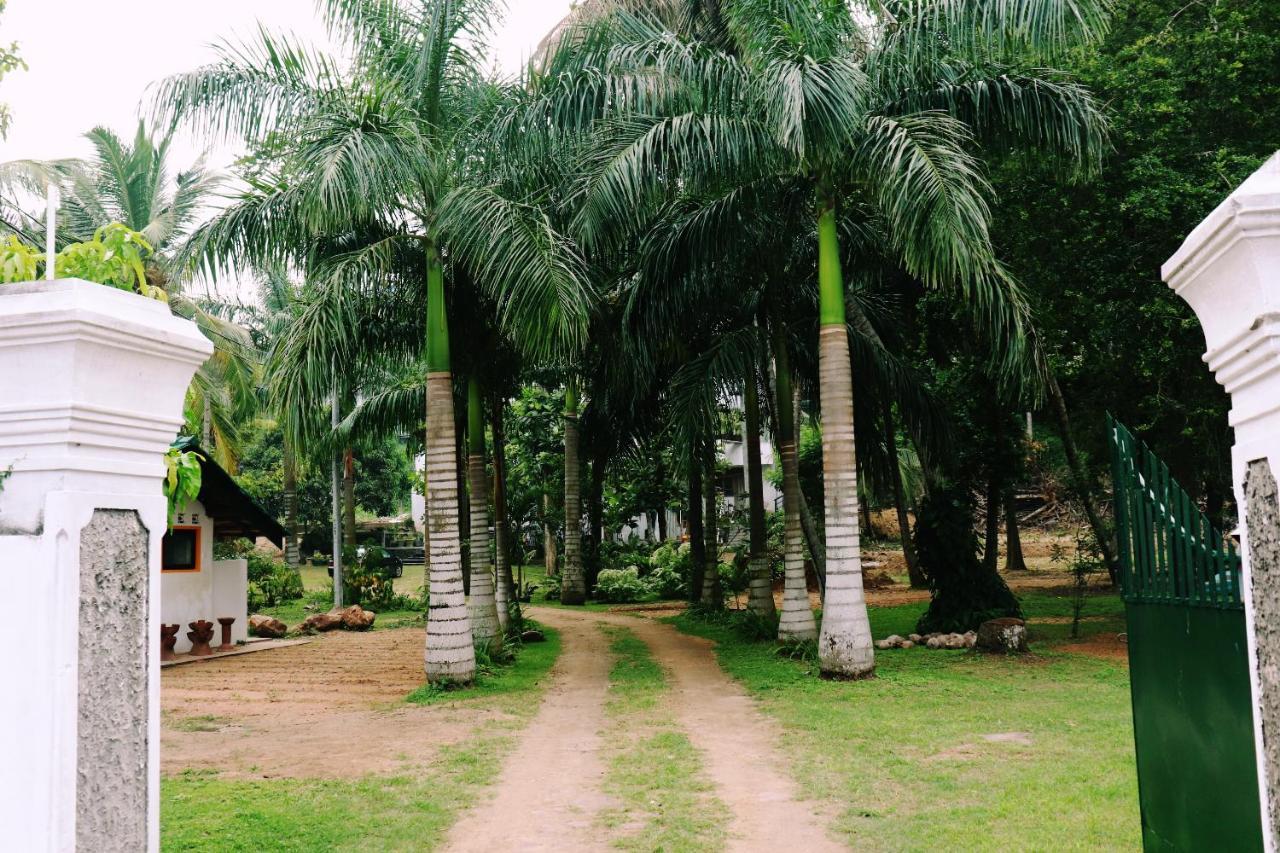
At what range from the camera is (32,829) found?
2.88 meters

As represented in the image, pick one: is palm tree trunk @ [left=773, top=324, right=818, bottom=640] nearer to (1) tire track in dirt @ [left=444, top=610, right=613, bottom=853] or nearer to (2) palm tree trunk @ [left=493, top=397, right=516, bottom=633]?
(1) tire track in dirt @ [left=444, top=610, right=613, bottom=853]

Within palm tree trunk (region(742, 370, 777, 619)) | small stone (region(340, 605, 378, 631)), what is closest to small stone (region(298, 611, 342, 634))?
small stone (region(340, 605, 378, 631))

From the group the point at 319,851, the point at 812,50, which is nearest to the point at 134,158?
the point at 812,50

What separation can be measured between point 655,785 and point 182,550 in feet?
42.1

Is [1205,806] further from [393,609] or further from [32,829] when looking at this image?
[393,609]

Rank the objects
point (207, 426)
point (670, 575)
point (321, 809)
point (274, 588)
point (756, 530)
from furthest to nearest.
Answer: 1. point (670, 575)
2. point (274, 588)
3. point (207, 426)
4. point (756, 530)
5. point (321, 809)

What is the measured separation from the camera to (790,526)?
15.2 meters

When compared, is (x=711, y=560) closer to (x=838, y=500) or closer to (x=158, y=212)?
(x=838, y=500)

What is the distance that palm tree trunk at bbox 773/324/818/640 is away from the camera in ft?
48.3

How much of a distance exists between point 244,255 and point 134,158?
11.9m

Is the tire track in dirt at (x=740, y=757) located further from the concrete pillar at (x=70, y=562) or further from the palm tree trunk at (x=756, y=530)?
the concrete pillar at (x=70, y=562)

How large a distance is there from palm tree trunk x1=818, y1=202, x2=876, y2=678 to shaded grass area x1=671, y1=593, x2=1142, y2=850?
0.34 m

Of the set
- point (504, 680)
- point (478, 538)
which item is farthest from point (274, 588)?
point (504, 680)

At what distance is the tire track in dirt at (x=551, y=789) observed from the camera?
634cm
